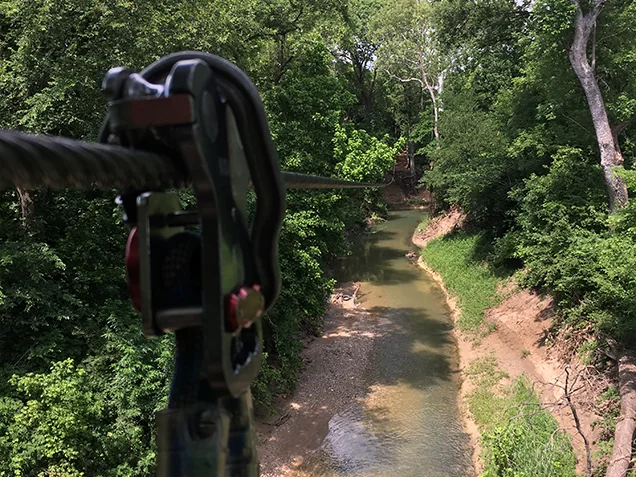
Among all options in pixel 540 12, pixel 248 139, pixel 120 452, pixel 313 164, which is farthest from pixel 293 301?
pixel 248 139

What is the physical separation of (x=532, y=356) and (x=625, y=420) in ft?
13.5

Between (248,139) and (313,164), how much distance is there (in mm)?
10722

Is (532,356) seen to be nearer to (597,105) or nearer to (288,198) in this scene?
(597,105)

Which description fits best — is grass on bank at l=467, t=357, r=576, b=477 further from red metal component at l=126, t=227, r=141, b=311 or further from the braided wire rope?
the braided wire rope

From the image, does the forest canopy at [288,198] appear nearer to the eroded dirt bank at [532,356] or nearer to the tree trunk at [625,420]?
the tree trunk at [625,420]

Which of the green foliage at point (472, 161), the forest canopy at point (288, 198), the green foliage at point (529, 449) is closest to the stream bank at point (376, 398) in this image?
the green foliage at point (529, 449)

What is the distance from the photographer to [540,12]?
438 inches

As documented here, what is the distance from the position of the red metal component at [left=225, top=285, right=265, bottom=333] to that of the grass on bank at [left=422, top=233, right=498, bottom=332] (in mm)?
13697

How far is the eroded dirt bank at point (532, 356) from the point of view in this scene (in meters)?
8.83

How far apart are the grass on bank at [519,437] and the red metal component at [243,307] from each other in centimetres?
645

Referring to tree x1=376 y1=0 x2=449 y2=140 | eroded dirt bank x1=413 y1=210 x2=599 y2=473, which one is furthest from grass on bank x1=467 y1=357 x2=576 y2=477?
tree x1=376 y1=0 x2=449 y2=140

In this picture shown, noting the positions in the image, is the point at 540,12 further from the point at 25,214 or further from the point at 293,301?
the point at 25,214

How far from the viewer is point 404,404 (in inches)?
436

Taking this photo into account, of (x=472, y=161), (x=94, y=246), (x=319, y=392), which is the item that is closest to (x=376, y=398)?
(x=319, y=392)
